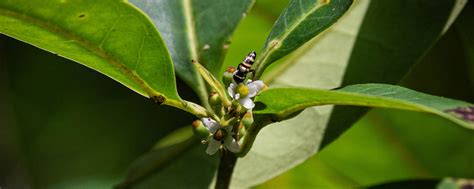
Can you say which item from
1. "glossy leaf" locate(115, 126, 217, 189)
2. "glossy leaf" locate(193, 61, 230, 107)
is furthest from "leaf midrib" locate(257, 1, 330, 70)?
"glossy leaf" locate(115, 126, 217, 189)

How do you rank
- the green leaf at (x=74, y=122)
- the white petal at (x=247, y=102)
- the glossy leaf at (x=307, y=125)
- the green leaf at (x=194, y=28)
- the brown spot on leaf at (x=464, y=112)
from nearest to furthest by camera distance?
the brown spot on leaf at (x=464, y=112) → the white petal at (x=247, y=102) → the green leaf at (x=194, y=28) → the glossy leaf at (x=307, y=125) → the green leaf at (x=74, y=122)

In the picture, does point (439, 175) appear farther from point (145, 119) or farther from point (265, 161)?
point (145, 119)

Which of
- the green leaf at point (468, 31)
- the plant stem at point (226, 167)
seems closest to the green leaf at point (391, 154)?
the green leaf at point (468, 31)

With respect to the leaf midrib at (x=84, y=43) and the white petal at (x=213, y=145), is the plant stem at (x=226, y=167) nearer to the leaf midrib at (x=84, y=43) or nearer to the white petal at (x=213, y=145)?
the white petal at (x=213, y=145)

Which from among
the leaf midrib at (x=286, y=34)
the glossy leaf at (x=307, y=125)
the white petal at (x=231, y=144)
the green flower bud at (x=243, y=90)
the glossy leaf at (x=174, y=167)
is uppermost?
the leaf midrib at (x=286, y=34)

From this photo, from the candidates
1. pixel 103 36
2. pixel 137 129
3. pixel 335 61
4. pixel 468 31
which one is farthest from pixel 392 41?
pixel 137 129

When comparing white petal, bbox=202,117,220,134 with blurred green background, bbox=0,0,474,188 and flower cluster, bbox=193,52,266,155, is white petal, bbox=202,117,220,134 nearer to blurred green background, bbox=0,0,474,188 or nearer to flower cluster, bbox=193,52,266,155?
flower cluster, bbox=193,52,266,155
